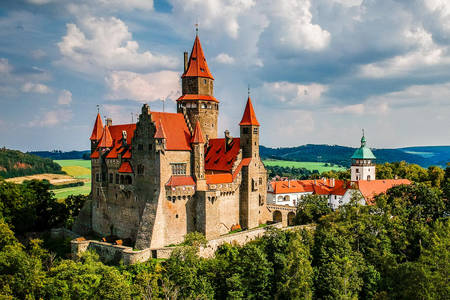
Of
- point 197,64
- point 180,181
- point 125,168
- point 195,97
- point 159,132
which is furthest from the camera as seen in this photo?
point 197,64

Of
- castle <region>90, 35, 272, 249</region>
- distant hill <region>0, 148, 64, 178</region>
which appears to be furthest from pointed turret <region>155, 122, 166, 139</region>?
distant hill <region>0, 148, 64, 178</region>

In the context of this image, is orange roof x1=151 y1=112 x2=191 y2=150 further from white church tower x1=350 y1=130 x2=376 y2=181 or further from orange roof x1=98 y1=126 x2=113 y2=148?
white church tower x1=350 y1=130 x2=376 y2=181

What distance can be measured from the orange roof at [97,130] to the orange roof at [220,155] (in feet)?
70.4

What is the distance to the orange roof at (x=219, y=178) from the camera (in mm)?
57750

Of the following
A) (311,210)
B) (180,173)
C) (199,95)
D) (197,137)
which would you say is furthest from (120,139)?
(311,210)

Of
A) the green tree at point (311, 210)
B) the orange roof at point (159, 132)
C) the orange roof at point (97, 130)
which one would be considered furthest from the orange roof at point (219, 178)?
the orange roof at point (97, 130)

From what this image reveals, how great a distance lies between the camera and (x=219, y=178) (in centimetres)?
5834

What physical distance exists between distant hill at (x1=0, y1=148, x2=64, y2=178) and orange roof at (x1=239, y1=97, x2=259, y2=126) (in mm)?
145953

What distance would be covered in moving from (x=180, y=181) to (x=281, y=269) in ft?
65.7

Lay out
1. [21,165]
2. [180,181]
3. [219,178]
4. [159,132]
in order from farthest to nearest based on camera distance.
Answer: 1. [21,165]
2. [219,178]
3. [180,181]
4. [159,132]

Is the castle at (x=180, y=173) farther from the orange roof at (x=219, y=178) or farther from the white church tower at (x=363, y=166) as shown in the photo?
the white church tower at (x=363, y=166)

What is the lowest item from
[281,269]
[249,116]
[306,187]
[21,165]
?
[281,269]

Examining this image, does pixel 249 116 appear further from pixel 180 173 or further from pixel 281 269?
pixel 281 269

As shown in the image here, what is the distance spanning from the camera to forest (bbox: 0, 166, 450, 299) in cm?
4153
